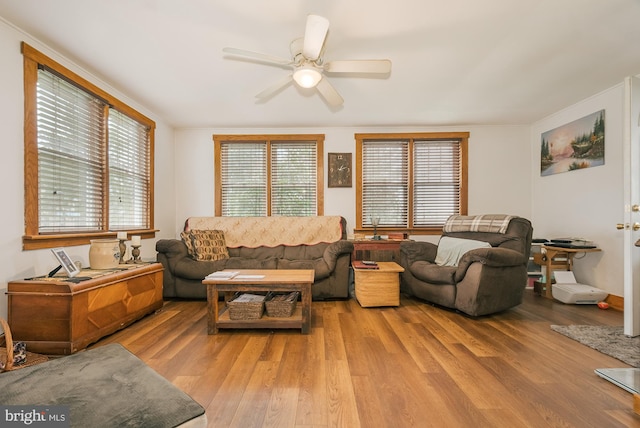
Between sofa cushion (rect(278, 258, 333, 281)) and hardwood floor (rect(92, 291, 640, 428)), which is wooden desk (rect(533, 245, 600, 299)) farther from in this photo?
sofa cushion (rect(278, 258, 333, 281))

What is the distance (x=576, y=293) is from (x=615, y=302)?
1.36 feet

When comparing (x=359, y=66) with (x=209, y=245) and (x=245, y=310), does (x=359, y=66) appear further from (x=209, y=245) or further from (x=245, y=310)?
(x=209, y=245)

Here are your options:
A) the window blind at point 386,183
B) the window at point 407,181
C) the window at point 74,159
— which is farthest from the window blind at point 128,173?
the window blind at point 386,183

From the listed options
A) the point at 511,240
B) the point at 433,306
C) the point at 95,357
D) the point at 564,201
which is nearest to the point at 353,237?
the point at 433,306

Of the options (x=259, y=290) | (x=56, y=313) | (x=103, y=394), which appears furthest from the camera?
(x=259, y=290)

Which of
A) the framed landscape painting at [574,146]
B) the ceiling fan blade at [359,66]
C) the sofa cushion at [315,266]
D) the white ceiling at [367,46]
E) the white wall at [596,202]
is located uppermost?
the white ceiling at [367,46]

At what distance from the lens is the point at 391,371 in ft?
5.97

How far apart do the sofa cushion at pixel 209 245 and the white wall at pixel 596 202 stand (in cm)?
472

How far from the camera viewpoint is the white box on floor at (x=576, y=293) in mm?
3209

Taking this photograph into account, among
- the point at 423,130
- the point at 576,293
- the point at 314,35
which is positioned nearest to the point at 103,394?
the point at 314,35

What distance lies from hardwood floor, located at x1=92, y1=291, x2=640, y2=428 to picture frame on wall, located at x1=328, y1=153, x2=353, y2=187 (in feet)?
7.50

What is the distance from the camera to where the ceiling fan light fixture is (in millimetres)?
2170

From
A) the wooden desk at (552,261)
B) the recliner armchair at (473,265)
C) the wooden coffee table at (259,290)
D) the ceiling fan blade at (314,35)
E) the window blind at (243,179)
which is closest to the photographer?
the ceiling fan blade at (314,35)

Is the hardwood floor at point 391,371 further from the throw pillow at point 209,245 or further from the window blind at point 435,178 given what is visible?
the window blind at point 435,178
